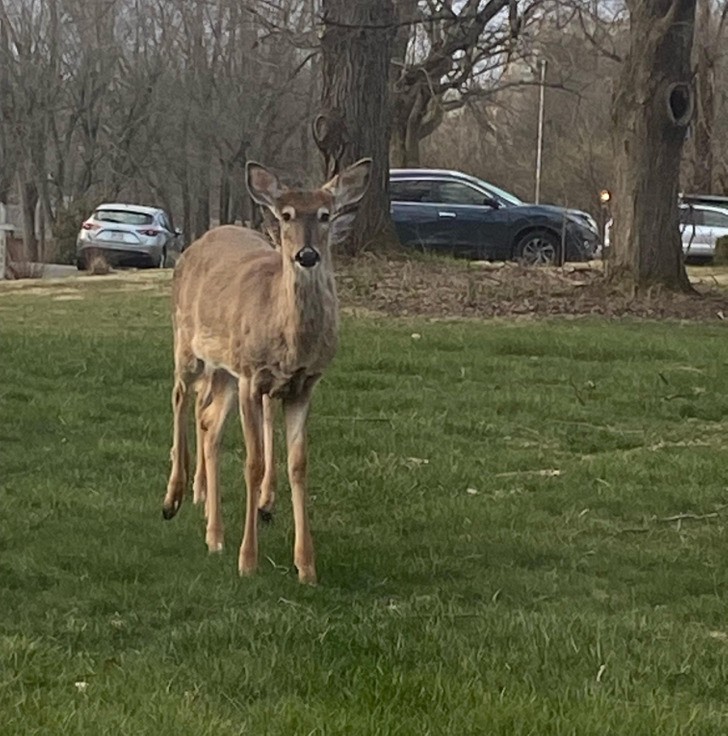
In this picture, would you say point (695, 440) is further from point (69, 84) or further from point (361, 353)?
point (69, 84)

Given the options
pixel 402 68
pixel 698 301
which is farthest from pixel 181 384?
pixel 402 68

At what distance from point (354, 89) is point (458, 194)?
743cm

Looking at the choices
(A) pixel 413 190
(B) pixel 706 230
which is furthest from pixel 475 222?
(B) pixel 706 230

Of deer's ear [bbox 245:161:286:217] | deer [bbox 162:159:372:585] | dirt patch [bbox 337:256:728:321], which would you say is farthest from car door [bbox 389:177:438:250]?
deer's ear [bbox 245:161:286:217]

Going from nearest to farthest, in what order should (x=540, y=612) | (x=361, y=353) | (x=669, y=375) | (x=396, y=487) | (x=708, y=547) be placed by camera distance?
(x=540, y=612) → (x=708, y=547) → (x=396, y=487) → (x=669, y=375) → (x=361, y=353)

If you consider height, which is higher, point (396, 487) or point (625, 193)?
point (625, 193)

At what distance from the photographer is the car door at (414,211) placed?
27.1 meters

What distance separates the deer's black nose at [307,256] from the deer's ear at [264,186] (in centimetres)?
38

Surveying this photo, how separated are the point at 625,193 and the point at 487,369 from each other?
564cm

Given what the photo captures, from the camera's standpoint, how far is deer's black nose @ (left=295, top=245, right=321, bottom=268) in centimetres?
665

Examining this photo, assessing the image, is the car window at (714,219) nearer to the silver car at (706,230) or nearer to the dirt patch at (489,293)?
the silver car at (706,230)

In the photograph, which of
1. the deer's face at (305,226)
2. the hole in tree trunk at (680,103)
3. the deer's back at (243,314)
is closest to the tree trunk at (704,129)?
the hole in tree trunk at (680,103)

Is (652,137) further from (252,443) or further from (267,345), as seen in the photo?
(252,443)

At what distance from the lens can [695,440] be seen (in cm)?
991
